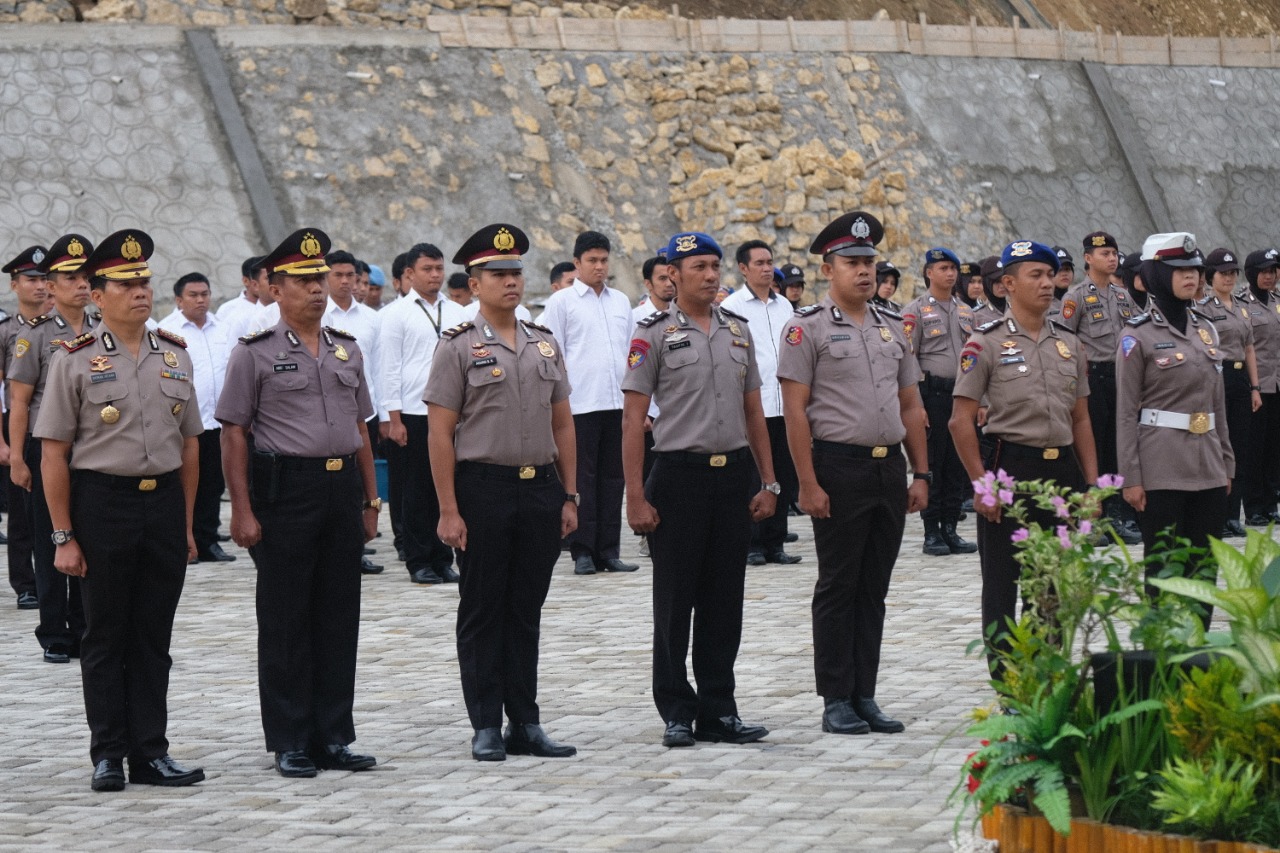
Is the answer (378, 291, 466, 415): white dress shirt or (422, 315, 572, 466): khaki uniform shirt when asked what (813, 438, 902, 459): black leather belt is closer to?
(422, 315, 572, 466): khaki uniform shirt

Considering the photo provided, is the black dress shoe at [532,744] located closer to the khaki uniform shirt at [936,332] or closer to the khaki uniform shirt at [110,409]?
the khaki uniform shirt at [110,409]

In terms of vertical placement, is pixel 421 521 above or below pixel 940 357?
below

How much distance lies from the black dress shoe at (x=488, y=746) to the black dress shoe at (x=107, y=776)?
1.40 meters

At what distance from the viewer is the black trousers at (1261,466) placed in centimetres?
1526

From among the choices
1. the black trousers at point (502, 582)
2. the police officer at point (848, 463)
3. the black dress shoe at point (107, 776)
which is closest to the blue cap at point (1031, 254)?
the police officer at point (848, 463)

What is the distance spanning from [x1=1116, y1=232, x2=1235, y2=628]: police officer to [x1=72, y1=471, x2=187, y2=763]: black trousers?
439 cm

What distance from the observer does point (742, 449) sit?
26.3 ft

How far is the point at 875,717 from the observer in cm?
784

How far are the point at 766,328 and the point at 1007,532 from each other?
18.1ft

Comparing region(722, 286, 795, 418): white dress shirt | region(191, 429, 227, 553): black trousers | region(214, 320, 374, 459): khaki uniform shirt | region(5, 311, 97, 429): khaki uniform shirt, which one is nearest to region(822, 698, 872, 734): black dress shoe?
region(214, 320, 374, 459): khaki uniform shirt

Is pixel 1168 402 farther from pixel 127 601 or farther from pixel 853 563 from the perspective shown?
pixel 127 601

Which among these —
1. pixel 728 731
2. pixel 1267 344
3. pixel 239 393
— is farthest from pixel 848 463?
pixel 1267 344

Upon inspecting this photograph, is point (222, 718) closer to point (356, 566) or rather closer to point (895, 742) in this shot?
point (356, 566)

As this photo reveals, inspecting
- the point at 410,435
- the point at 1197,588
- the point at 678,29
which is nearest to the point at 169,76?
the point at 678,29
